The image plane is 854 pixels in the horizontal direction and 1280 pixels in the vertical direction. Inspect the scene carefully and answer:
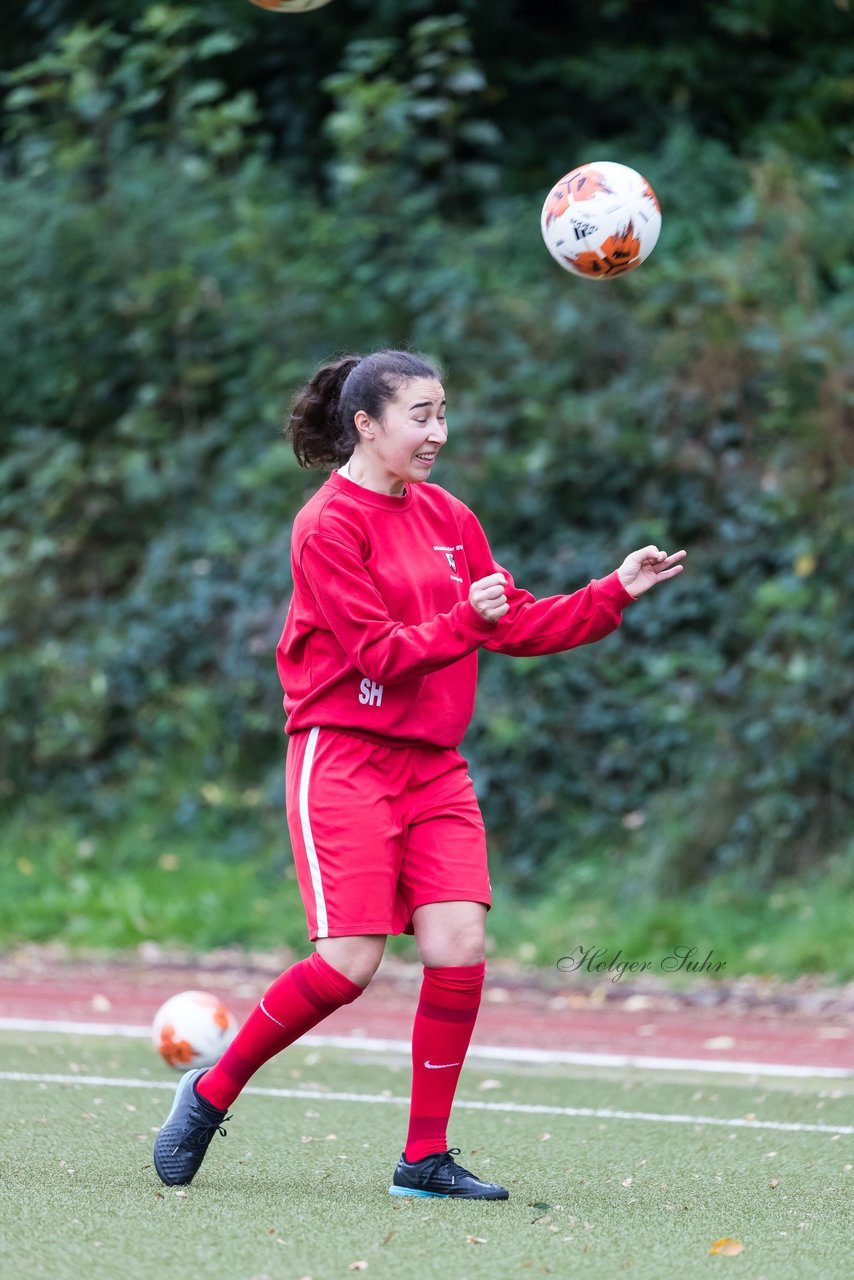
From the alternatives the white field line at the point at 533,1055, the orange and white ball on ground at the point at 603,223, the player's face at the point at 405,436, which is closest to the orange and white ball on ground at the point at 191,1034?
the white field line at the point at 533,1055

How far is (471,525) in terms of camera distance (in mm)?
4715

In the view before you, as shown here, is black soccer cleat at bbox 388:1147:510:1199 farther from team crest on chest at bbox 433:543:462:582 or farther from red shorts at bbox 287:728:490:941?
team crest on chest at bbox 433:543:462:582

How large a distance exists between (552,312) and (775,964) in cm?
506

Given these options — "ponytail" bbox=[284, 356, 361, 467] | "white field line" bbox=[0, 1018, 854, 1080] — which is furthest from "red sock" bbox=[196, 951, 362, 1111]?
"white field line" bbox=[0, 1018, 854, 1080]

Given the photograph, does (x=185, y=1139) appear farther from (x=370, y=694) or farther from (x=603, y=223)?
(x=603, y=223)

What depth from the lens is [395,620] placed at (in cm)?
436

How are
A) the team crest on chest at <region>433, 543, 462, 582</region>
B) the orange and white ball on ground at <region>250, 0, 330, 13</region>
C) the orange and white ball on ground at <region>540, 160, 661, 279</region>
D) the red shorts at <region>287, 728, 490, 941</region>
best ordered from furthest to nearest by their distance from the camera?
1. the orange and white ball on ground at <region>250, 0, 330, 13</region>
2. the orange and white ball on ground at <region>540, 160, 661, 279</region>
3. the team crest on chest at <region>433, 543, 462, 582</region>
4. the red shorts at <region>287, 728, 490, 941</region>

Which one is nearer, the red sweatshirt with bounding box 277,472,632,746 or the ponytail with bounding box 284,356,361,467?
the red sweatshirt with bounding box 277,472,632,746

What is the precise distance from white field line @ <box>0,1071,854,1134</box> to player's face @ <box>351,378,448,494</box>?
8.13 feet

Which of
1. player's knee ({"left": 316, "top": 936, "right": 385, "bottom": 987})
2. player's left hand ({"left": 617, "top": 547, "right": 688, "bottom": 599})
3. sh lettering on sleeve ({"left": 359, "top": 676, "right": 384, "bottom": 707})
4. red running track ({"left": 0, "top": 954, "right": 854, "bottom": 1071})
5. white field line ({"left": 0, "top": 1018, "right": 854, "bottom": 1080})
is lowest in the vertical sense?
red running track ({"left": 0, "top": 954, "right": 854, "bottom": 1071})

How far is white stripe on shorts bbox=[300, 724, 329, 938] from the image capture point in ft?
14.0

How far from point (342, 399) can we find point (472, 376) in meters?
7.73

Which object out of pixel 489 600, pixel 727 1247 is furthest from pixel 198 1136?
pixel 489 600

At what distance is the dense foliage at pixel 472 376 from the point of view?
10633 millimetres
